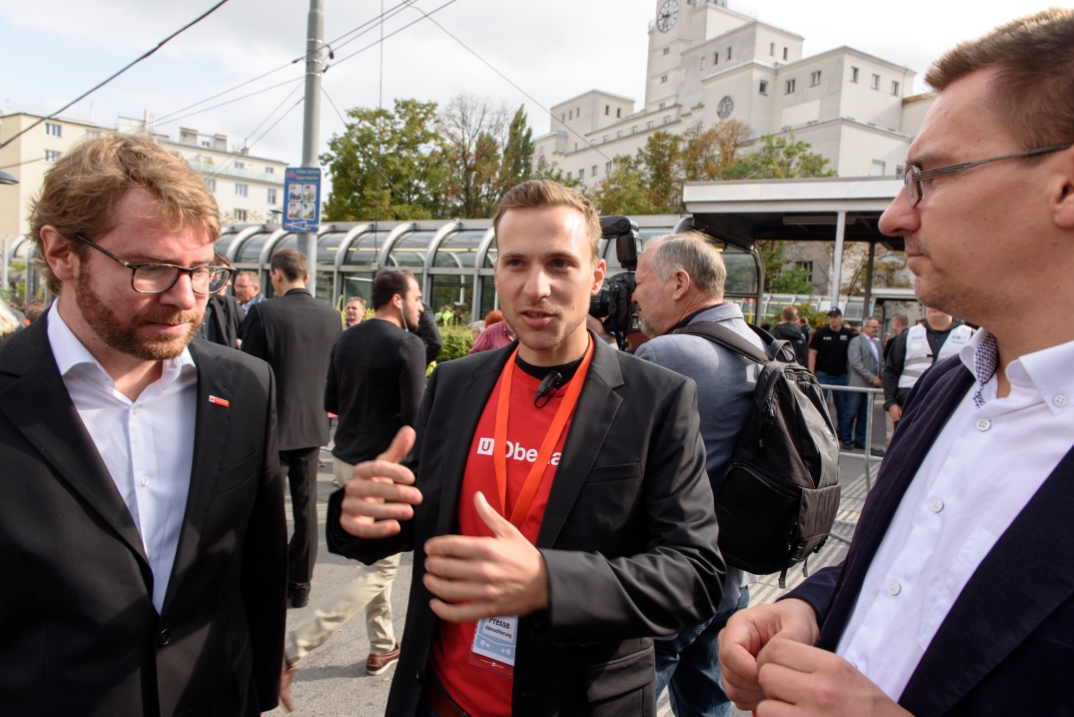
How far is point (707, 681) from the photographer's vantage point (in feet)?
8.89

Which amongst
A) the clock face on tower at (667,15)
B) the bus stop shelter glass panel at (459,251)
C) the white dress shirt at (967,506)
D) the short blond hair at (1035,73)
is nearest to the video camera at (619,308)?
the short blond hair at (1035,73)

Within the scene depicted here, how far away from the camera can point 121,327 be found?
171cm

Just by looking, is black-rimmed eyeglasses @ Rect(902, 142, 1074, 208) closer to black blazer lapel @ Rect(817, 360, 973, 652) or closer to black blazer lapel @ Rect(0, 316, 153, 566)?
black blazer lapel @ Rect(817, 360, 973, 652)

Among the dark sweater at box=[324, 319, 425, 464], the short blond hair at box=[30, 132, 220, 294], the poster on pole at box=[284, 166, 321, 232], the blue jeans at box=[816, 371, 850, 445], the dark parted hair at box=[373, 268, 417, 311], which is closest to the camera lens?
the short blond hair at box=[30, 132, 220, 294]

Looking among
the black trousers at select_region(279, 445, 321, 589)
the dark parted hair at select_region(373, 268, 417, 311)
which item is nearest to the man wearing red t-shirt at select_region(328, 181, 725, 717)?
the black trousers at select_region(279, 445, 321, 589)

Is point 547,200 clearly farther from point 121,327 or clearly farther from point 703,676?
point 703,676

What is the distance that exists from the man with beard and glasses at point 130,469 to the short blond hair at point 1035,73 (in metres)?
1.92

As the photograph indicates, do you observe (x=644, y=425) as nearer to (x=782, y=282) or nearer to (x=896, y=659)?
(x=896, y=659)

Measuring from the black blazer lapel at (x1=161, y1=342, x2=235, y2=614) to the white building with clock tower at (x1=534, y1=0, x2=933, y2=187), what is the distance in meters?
37.9

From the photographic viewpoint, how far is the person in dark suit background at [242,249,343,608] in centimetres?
→ 507

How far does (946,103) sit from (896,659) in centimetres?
107

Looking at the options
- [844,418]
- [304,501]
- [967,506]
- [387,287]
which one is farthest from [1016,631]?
[844,418]

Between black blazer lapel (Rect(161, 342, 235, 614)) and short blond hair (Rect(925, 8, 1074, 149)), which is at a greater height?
short blond hair (Rect(925, 8, 1074, 149))

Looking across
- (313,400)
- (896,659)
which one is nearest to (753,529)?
(896,659)
